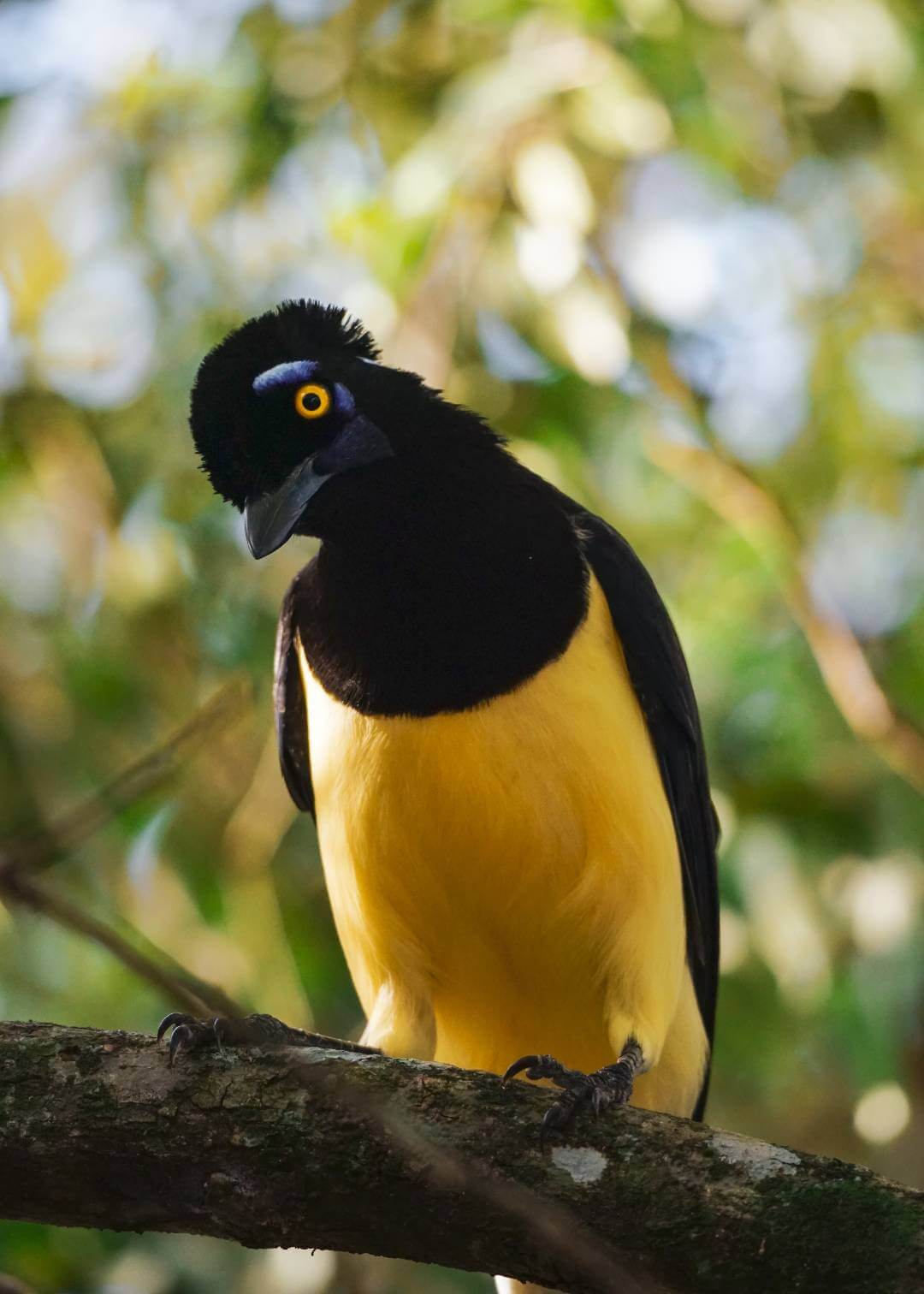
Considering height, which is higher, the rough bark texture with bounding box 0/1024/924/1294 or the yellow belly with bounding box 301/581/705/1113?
the yellow belly with bounding box 301/581/705/1113

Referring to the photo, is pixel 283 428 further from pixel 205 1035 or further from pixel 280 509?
pixel 205 1035

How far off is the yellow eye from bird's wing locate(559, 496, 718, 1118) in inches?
34.9

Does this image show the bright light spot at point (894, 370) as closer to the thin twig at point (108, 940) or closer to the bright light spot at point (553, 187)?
the bright light spot at point (553, 187)

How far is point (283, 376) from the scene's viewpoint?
4730 mm

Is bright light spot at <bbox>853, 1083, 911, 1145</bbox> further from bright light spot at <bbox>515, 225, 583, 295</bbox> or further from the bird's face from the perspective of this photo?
bright light spot at <bbox>515, 225, 583, 295</bbox>

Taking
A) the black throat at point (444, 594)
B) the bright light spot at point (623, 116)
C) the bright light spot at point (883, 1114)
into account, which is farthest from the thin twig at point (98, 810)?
the bright light spot at point (623, 116)

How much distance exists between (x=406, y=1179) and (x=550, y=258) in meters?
3.75

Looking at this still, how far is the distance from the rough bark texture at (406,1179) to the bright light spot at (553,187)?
3628 millimetres

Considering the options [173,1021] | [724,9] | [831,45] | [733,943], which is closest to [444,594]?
[173,1021]

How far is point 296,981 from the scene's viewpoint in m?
5.91

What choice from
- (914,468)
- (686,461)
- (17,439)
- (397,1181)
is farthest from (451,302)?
(397,1181)

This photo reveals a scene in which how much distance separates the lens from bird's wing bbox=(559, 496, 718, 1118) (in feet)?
16.6

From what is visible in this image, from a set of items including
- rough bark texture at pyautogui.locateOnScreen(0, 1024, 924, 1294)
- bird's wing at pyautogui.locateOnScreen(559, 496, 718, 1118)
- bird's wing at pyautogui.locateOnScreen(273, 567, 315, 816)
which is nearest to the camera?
rough bark texture at pyautogui.locateOnScreen(0, 1024, 924, 1294)

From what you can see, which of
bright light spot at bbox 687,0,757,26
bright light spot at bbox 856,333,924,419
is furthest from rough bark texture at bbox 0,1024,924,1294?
bright light spot at bbox 856,333,924,419
